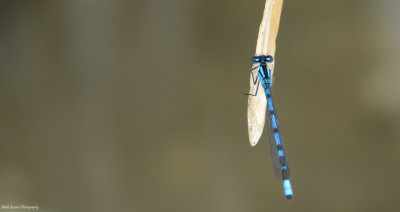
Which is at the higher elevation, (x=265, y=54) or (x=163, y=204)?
(x=265, y=54)

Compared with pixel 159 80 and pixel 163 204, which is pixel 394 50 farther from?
pixel 163 204

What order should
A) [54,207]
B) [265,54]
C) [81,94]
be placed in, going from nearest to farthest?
[265,54]
[54,207]
[81,94]

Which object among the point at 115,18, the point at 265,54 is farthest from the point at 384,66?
the point at 115,18

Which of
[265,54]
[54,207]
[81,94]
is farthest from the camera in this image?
[81,94]

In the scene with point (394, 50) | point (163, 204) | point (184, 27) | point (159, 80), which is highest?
point (184, 27)

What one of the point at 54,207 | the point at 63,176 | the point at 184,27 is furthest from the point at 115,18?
the point at 54,207

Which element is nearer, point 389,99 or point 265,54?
point 265,54

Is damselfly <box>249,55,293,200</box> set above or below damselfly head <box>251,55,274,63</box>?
below

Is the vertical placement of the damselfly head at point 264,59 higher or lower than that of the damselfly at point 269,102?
higher

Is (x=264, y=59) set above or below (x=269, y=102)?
above

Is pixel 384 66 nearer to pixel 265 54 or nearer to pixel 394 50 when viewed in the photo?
pixel 394 50
